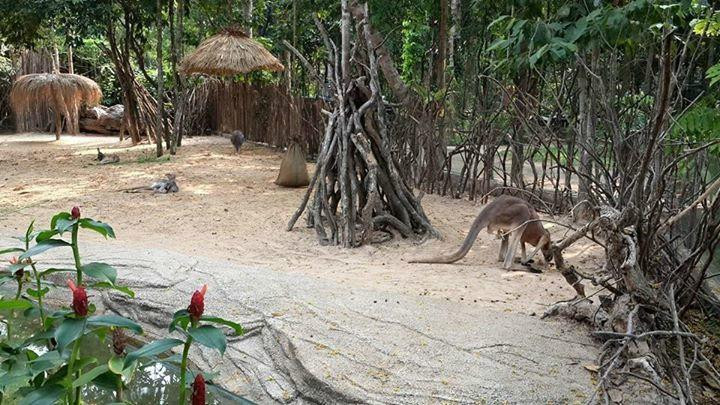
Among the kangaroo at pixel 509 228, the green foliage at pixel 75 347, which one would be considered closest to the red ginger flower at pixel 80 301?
the green foliage at pixel 75 347

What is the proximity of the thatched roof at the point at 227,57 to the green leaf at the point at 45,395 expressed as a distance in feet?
36.6

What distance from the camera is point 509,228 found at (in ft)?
20.1

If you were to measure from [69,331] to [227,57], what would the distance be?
1145cm

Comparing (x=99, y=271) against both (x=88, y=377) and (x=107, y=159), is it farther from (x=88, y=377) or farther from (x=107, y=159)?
(x=107, y=159)

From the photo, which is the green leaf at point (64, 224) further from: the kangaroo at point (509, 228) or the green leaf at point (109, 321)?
the kangaroo at point (509, 228)

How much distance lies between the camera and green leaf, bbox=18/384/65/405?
5.84ft

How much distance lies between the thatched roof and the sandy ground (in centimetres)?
167

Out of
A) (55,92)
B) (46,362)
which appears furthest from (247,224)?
(55,92)

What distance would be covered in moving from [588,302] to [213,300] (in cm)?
237

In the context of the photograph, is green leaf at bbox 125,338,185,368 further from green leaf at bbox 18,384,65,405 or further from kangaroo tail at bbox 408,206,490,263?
kangaroo tail at bbox 408,206,490,263

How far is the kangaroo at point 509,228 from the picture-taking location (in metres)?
6.03

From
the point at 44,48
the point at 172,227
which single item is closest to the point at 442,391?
the point at 172,227

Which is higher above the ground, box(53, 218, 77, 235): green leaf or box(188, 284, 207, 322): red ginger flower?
box(53, 218, 77, 235): green leaf

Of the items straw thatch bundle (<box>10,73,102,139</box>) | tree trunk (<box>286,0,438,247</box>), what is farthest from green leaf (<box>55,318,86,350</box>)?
straw thatch bundle (<box>10,73,102,139</box>)
